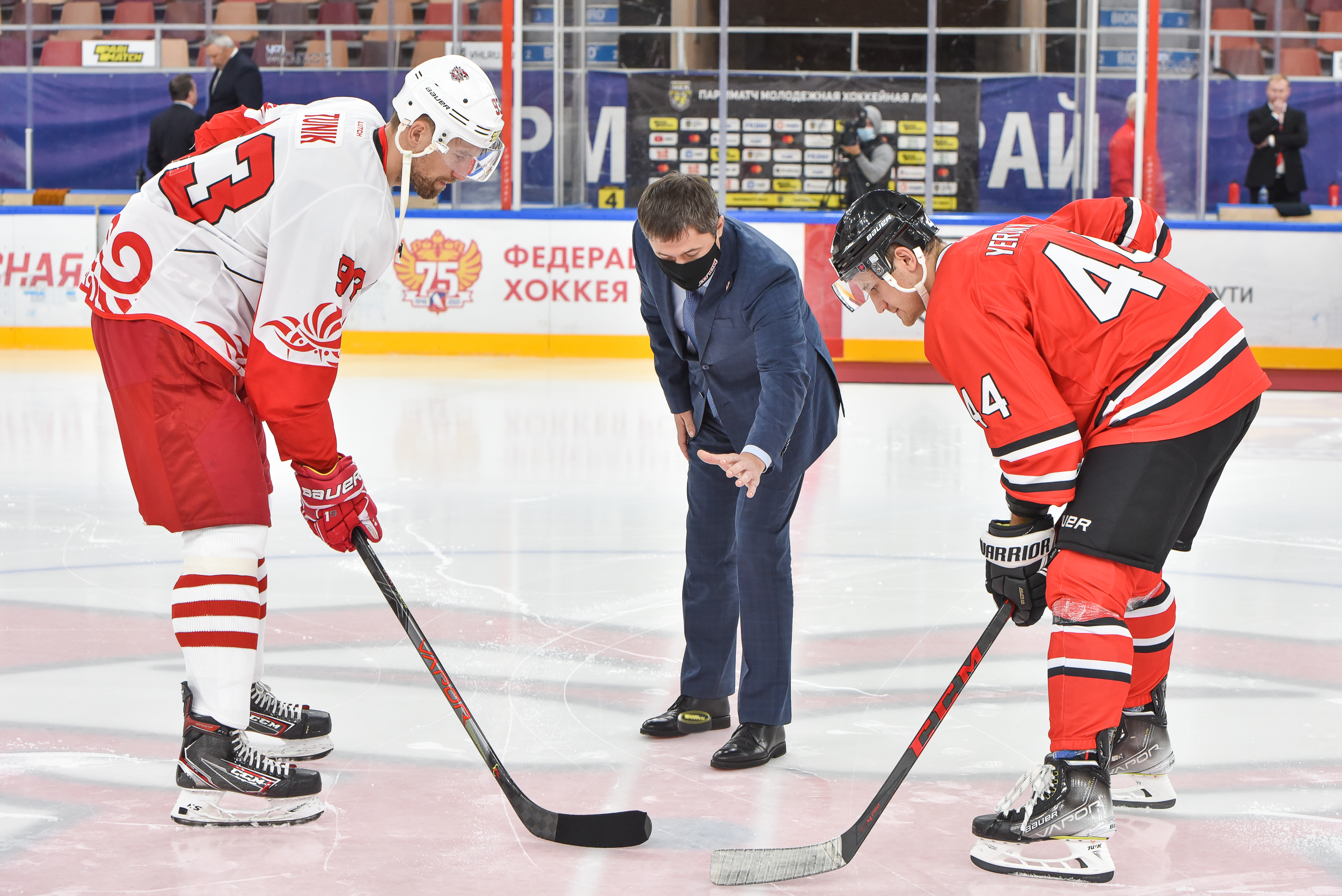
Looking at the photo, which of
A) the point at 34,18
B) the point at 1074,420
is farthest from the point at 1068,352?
the point at 34,18

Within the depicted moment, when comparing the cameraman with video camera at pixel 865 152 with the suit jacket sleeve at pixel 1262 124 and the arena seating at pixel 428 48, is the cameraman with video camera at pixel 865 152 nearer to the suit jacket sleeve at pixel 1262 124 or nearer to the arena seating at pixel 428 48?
the suit jacket sleeve at pixel 1262 124

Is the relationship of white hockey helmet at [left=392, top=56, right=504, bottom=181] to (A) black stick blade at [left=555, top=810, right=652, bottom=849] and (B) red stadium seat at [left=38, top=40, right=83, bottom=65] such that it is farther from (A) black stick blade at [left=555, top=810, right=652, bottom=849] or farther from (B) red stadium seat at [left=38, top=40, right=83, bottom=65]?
(B) red stadium seat at [left=38, top=40, right=83, bottom=65]

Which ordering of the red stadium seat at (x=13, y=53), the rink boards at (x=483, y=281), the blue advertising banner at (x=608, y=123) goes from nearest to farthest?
the rink boards at (x=483, y=281), the blue advertising banner at (x=608, y=123), the red stadium seat at (x=13, y=53)

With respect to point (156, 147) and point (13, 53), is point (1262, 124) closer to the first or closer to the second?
point (156, 147)

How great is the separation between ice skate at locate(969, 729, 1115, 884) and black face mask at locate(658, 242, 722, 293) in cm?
103

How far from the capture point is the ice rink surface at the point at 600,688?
2.16 metres

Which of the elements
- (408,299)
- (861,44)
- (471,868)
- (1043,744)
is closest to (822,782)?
(1043,744)

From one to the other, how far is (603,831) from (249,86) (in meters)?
7.64

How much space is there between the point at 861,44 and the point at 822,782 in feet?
26.1

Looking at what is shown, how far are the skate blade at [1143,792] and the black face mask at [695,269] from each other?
1.12 metres

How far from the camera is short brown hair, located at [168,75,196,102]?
8.99m

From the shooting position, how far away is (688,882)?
6.84ft

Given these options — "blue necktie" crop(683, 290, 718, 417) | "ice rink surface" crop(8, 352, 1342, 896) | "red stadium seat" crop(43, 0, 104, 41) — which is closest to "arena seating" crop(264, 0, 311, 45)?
"red stadium seat" crop(43, 0, 104, 41)

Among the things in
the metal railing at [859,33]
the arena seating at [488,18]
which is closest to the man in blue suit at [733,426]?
Answer: the metal railing at [859,33]
